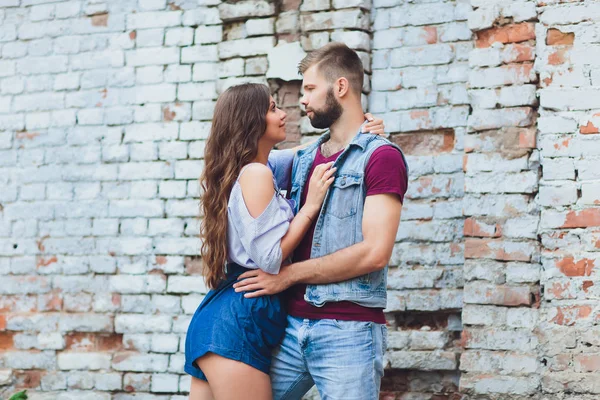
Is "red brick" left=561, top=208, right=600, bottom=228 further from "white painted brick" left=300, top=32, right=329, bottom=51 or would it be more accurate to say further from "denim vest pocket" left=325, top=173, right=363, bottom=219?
"white painted brick" left=300, top=32, right=329, bottom=51

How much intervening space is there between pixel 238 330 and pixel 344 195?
0.61m

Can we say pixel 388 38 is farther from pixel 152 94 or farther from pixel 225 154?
pixel 225 154

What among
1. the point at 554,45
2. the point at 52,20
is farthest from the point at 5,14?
the point at 554,45

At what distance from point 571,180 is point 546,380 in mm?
859

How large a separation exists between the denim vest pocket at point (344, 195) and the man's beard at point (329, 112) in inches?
9.7

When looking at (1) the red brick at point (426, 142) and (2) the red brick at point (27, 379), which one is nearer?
(1) the red brick at point (426, 142)

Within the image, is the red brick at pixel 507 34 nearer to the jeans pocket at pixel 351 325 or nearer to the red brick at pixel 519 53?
the red brick at pixel 519 53

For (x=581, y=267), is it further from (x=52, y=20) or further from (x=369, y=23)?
(x=52, y=20)

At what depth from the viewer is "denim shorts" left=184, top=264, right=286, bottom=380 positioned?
303 cm

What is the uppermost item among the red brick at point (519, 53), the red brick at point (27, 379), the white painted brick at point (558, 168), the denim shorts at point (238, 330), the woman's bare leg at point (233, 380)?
the red brick at point (519, 53)

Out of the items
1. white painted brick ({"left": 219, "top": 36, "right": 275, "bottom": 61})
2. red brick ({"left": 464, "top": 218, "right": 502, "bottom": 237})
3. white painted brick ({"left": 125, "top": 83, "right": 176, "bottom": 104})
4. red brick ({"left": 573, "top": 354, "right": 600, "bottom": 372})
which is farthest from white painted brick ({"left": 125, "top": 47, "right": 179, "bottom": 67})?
red brick ({"left": 573, "top": 354, "right": 600, "bottom": 372})

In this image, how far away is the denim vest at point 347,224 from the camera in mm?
3057

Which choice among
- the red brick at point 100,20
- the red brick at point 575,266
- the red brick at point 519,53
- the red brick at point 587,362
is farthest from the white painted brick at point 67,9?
the red brick at point 587,362

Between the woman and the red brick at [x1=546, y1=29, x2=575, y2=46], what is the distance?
1.06m
